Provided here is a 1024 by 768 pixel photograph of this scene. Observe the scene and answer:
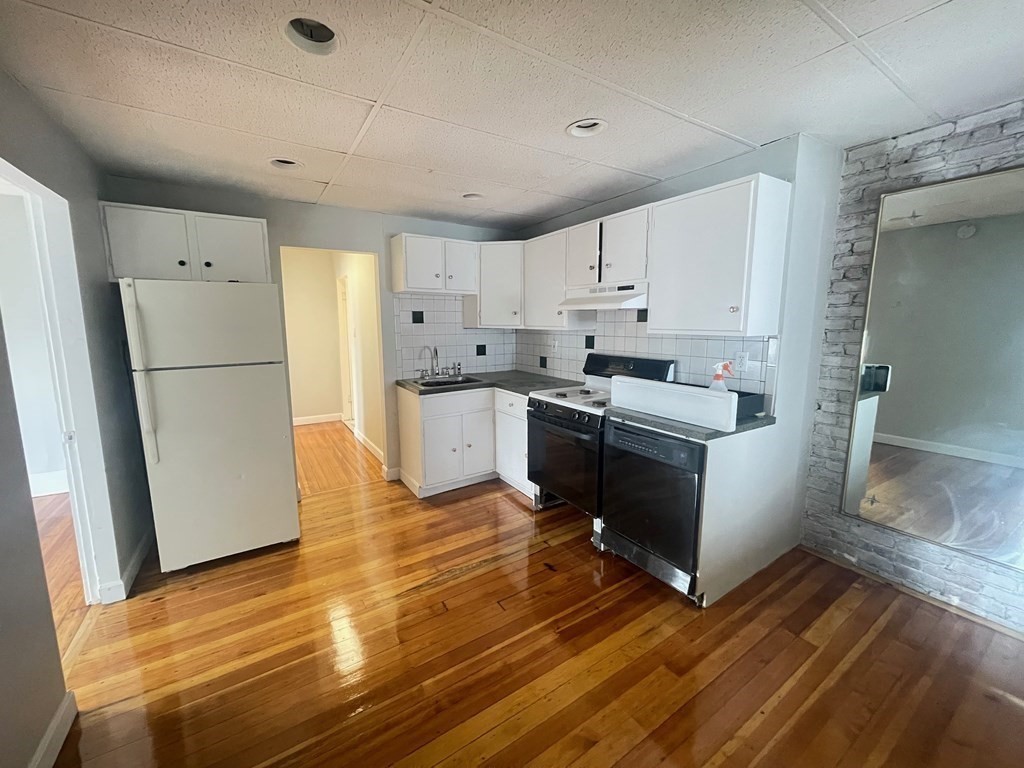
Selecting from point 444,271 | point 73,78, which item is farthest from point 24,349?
point 444,271

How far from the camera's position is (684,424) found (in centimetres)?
216

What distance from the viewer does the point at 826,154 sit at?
2244 millimetres

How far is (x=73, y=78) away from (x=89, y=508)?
1.94 meters

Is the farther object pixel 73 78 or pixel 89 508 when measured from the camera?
pixel 89 508

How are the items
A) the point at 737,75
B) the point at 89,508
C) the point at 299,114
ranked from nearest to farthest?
the point at 737,75, the point at 299,114, the point at 89,508

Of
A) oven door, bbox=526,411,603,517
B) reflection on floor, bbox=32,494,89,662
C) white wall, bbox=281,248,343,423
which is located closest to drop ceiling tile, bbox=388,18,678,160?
oven door, bbox=526,411,603,517

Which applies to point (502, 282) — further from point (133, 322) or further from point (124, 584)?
point (124, 584)

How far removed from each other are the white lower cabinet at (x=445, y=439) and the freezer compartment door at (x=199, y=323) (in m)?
1.18

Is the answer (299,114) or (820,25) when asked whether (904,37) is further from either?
(299,114)

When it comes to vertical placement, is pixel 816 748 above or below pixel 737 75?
below

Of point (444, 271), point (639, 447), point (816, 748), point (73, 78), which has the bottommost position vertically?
point (816, 748)

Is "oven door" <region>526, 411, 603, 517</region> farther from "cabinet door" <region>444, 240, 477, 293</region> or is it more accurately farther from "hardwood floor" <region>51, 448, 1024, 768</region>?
"cabinet door" <region>444, 240, 477, 293</region>

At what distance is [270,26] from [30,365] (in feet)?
13.2

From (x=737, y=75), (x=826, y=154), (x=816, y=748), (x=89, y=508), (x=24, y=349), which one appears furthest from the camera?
(x=24, y=349)
